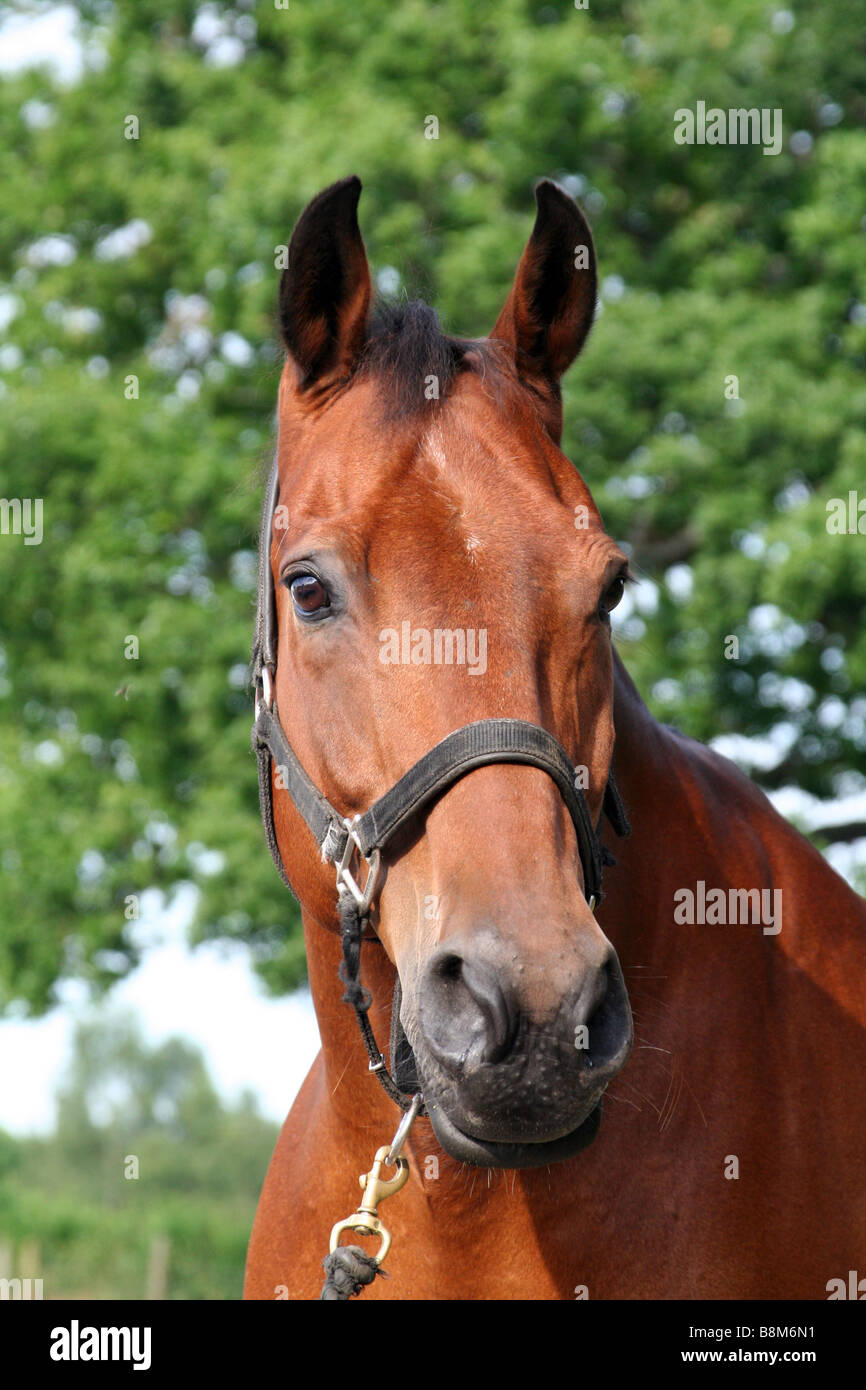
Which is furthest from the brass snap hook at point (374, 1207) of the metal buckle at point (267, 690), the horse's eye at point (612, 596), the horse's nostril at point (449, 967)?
the horse's eye at point (612, 596)

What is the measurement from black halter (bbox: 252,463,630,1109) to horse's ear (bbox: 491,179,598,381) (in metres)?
0.72

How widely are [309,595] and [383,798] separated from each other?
477 mm

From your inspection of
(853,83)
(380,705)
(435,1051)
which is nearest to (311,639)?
(380,705)

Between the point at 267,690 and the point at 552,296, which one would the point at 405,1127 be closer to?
the point at 267,690

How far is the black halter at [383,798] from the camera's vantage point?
2.36 metres

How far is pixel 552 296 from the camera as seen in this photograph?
3.12 metres

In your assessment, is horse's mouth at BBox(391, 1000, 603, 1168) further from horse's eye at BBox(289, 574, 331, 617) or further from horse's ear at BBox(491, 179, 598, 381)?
horse's ear at BBox(491, 179, 598, 381)

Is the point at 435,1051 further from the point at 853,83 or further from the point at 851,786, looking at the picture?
the point at 853,83

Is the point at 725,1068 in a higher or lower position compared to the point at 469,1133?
higher

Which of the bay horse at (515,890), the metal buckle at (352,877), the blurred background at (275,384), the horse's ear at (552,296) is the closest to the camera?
the bay horse at (515,890)

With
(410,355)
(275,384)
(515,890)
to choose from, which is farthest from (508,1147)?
(275,384)

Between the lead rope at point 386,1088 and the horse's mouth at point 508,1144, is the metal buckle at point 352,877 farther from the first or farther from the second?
the horse's mouth at point 508,1144

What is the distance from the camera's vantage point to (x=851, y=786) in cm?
1176
